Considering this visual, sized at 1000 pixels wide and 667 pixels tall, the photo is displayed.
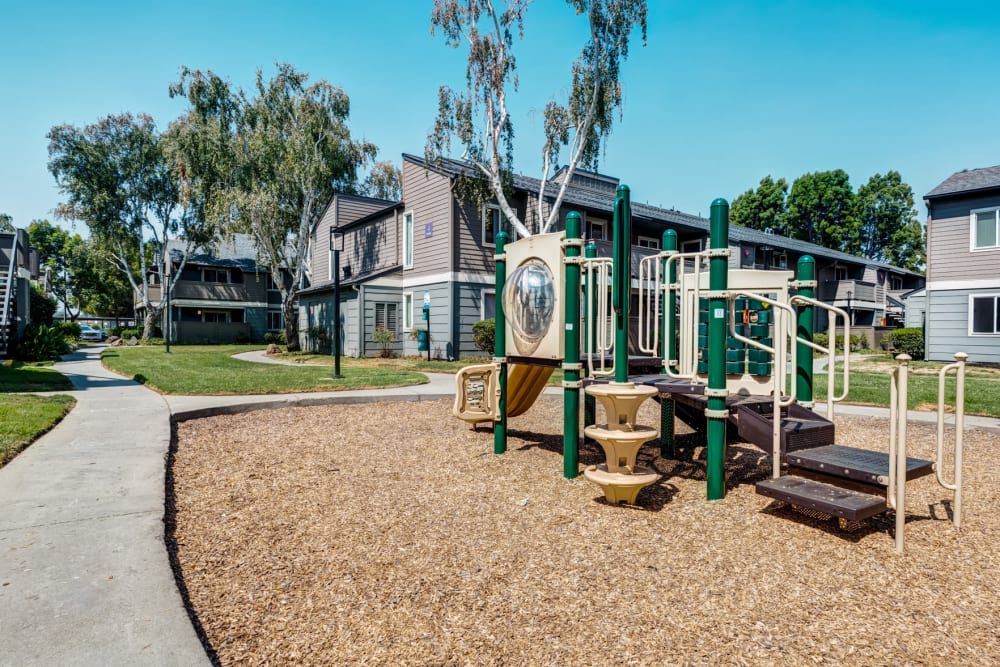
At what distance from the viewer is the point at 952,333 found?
18.1m

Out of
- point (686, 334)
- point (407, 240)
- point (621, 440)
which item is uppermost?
point (407, 240)

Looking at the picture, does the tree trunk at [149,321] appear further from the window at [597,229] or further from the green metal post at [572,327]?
the green metal post at [572,327]

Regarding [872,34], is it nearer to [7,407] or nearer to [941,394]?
[941,394]

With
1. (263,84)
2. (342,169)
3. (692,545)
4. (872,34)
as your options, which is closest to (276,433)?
(692,545)

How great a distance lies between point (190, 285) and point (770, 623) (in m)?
38.0

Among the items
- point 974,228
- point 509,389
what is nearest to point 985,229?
point 974,228

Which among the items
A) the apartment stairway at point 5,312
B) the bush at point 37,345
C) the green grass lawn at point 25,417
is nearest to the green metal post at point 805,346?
the green grass lawn at point 25,417

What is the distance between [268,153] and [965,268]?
87.8 ft

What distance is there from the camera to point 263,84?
2611 centimetres

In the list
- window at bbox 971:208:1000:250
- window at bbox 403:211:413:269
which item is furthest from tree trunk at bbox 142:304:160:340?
window at bbox 971:208:1000:250

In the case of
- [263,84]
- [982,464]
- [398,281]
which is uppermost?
[263,84]

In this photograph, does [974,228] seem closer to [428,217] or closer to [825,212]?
[428,217]

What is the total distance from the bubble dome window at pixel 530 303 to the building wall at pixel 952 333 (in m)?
18.6

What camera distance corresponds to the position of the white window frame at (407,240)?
834 inches
